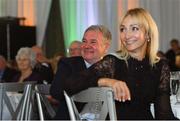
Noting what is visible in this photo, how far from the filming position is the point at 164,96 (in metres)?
2.57

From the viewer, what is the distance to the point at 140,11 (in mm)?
2418

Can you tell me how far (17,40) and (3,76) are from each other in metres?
5.12

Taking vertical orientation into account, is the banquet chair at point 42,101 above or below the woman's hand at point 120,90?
below

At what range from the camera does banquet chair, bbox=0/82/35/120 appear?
3.09 meters

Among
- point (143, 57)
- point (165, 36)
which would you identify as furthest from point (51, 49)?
point (143, 57)

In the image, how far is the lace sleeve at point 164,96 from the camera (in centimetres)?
256

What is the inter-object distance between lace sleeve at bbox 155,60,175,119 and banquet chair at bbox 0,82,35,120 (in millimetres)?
942

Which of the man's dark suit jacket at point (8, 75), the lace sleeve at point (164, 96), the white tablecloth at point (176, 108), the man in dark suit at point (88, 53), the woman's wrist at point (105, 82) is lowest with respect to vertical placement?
the man's dark suit jacket at point (8, 75)

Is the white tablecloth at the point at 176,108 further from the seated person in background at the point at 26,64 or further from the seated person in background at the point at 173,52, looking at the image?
the seated person in background at the point at 173,52

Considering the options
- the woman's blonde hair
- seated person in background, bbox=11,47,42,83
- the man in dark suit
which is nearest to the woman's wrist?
the woman's blonde hair

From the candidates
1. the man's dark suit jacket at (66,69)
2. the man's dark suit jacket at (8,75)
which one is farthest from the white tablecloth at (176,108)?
the man's dark suit jacket at (8,75)

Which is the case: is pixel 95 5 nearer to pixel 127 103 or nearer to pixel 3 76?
pixel 3 76

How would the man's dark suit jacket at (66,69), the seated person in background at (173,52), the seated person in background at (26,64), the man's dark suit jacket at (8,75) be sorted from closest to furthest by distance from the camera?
1. the man's dark suit jacket at (66,69)
2. the seated person in background at (26,64)
3. the man's dark suit jacket at (8,75)
4. the seated person in background at (173,52)

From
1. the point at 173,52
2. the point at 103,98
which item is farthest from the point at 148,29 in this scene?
the point at 173,52
